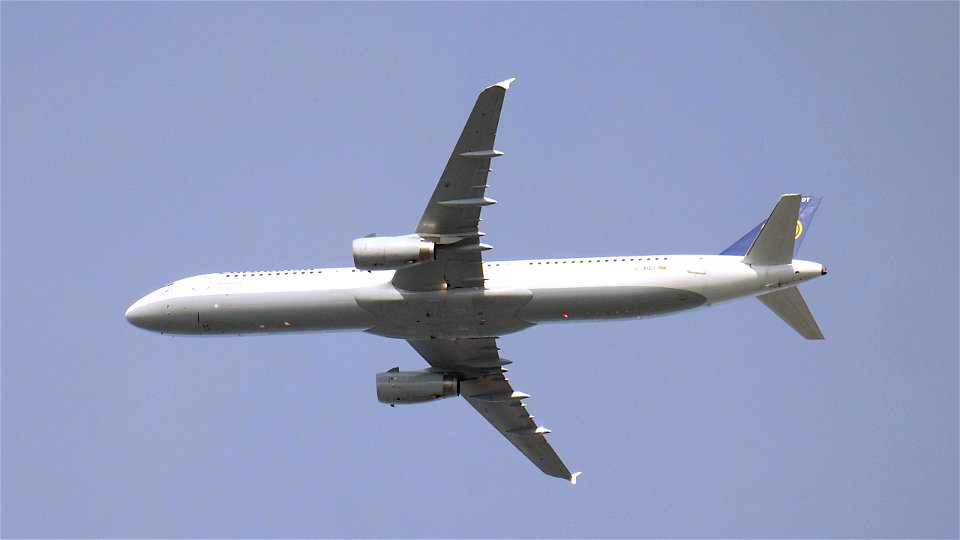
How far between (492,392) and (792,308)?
13698mm

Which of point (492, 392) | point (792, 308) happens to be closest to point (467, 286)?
point (492, 392)

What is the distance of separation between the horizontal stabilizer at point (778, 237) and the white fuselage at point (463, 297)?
35 centimetres

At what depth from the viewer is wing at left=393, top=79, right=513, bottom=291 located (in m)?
49.6

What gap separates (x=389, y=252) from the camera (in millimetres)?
52250

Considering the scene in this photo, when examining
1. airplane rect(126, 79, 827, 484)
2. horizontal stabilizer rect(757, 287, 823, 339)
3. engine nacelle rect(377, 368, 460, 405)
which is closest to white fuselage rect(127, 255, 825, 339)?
airplane rect(126, 79, 827, 484)

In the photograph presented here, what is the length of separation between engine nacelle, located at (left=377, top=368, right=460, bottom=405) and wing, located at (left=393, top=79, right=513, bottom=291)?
6.96 metres

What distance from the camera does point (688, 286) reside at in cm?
5331

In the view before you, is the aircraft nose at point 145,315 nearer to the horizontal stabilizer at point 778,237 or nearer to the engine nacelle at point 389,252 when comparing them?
the engine nacelle at point 389,252

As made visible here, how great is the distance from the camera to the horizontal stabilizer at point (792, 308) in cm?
5472

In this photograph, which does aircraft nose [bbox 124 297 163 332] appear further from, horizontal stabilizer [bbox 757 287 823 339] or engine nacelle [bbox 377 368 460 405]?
horizontal stabilizer [bbox 757 287 823 339]

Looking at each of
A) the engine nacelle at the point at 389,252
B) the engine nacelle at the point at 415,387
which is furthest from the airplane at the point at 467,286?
the engine nacelle at the point at 415,387

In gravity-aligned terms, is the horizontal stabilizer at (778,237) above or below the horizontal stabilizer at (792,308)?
above

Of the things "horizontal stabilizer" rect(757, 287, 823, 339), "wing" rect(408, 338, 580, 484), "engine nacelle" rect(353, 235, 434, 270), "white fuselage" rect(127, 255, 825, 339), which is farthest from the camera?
"wing" rect(408, 338, 580, 484)

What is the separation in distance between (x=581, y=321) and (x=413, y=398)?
9.50m
